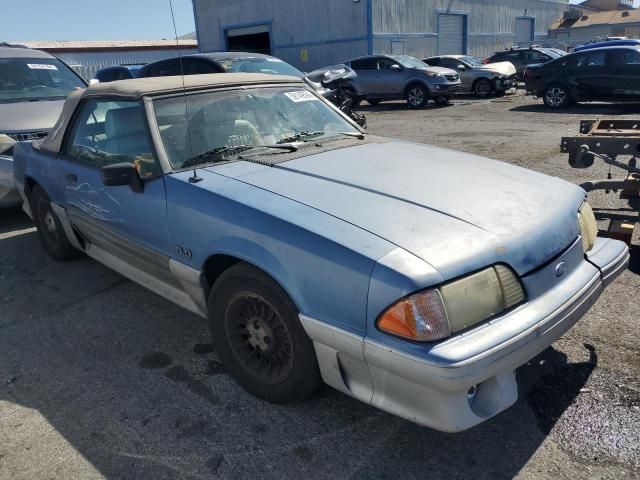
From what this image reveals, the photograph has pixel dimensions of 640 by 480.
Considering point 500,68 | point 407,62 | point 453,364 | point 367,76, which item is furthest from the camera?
point 500,68

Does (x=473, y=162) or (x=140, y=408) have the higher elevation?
(x=473, y=162)

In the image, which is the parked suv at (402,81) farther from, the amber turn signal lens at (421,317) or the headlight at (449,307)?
the amber turn signal lens at (421,317)

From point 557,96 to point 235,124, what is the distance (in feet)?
43.1

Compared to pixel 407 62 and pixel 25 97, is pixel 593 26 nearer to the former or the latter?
pixel 407 62

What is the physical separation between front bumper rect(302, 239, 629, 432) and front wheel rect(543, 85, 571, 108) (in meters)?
13.4

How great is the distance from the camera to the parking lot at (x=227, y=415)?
229 centimetres

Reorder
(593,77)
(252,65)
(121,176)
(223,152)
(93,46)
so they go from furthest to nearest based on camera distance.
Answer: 1. (93,46)
2. (593,77)
3. (252,65)
4. (223,152)
5. (121,176)

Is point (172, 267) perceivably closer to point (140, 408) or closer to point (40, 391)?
point (140, 408)

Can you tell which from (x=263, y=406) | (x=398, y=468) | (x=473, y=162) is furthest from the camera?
(x=473, y=162)

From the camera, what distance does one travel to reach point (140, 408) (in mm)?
2729

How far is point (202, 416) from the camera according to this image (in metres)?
2.64

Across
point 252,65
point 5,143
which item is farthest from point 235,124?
point 252,65

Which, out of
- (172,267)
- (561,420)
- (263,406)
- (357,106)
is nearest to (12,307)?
(172,267)

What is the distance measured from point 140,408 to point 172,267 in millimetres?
Result: 757
